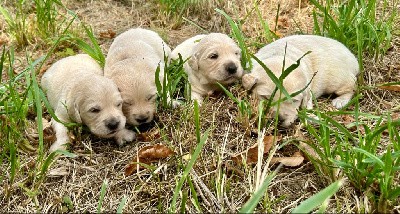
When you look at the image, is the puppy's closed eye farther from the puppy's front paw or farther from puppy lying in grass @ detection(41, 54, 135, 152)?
the puppy's front paw

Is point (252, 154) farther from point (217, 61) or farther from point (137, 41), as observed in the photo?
point (137, 41)

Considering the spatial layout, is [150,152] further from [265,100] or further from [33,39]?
[33,39]

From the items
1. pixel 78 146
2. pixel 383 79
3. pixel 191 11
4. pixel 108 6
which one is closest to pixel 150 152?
pixel 78 146

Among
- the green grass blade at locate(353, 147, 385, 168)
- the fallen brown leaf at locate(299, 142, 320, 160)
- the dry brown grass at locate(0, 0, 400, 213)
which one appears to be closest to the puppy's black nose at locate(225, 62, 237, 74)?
the dry brown grass at locate(0, 0, 400, 213)

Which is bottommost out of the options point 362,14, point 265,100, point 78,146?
point 78,146

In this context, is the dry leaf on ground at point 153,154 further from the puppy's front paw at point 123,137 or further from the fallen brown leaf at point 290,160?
the fallen brown leaf at point 290,160

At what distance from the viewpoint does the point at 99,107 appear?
381 cm

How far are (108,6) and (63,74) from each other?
2743mm

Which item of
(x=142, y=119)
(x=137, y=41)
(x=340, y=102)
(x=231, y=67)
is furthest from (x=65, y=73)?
(x=340, y=102)

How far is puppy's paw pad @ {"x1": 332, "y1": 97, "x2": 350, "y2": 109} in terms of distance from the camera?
14.5 ft

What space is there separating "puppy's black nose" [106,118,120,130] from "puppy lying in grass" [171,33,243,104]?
1056mm

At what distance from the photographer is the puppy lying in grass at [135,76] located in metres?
4.02

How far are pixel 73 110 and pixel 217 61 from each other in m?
1.44

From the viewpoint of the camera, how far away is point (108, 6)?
717 cm
